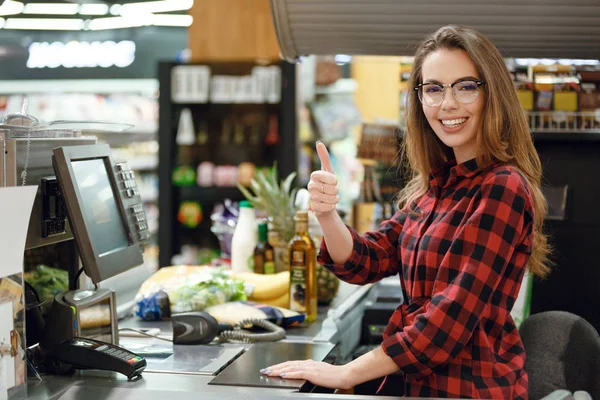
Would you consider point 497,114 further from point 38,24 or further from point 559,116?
point 38,24

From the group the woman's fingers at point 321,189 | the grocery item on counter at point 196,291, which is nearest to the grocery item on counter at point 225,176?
the grocery item on counter at point 196,291

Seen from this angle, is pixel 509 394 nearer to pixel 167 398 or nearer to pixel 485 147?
pixel 485 147

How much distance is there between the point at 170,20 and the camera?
30.5 feet

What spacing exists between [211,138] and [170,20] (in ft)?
7.43

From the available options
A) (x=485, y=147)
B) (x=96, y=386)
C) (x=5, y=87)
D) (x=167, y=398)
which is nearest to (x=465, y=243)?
(x=485, y=147)

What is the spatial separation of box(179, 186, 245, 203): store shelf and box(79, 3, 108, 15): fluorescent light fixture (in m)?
2.62

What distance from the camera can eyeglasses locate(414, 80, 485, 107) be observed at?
2094 mm

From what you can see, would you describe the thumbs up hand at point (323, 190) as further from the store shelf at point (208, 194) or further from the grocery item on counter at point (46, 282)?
the store shelf at point (208, 194)

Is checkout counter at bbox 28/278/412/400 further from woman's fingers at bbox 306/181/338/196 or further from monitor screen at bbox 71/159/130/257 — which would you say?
woman's fingers at bbox 306/181/338/196

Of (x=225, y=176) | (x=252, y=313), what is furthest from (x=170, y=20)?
(x=252, y=313)

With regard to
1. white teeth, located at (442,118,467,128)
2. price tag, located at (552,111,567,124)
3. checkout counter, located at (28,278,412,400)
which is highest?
price tag, located at (552,111,567,124)

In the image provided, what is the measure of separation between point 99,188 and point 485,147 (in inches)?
40.0

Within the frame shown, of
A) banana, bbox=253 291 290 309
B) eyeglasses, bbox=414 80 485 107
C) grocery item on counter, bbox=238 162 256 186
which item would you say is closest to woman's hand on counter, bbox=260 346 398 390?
eyeglasses, bbox=414 80 485 107

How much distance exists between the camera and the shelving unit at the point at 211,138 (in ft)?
24.0
